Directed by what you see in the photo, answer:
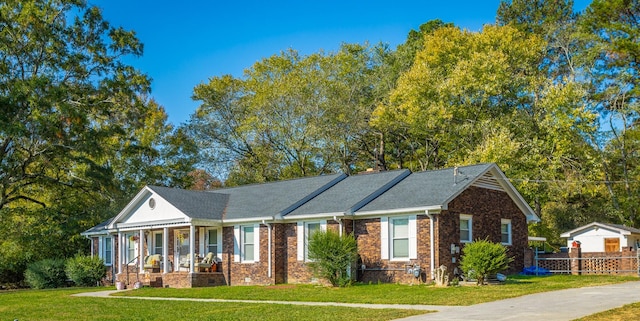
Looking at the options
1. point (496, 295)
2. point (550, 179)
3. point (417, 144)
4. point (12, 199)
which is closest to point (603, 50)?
point (550, 179)

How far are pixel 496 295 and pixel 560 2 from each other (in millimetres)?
35607

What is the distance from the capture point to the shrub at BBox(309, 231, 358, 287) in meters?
25.2

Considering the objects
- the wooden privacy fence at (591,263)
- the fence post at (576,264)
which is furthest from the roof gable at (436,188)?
the fence post at (576,264)

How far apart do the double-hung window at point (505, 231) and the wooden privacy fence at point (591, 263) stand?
1714 millimetres

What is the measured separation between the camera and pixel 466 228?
27.1 metres

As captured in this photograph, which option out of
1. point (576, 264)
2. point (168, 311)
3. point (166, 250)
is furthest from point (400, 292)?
point (166, 250)

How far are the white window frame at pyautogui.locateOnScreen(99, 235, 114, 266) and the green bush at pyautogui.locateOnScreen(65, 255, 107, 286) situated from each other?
29.2 inches

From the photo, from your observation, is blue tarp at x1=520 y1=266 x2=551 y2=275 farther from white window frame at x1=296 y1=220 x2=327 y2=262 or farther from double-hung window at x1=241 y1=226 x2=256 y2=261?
double-hung window at x1=241 y1=226 x2=256 y2=261

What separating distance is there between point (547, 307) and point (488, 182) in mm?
12637

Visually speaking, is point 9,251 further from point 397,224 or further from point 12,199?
point 397,224

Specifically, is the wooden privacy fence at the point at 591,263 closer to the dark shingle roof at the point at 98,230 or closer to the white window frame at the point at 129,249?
the white window frame at the point at 129,249

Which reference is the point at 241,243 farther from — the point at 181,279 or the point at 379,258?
the point at 379,258

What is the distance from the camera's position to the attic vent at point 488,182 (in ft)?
91.3

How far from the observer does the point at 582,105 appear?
38812 mm
